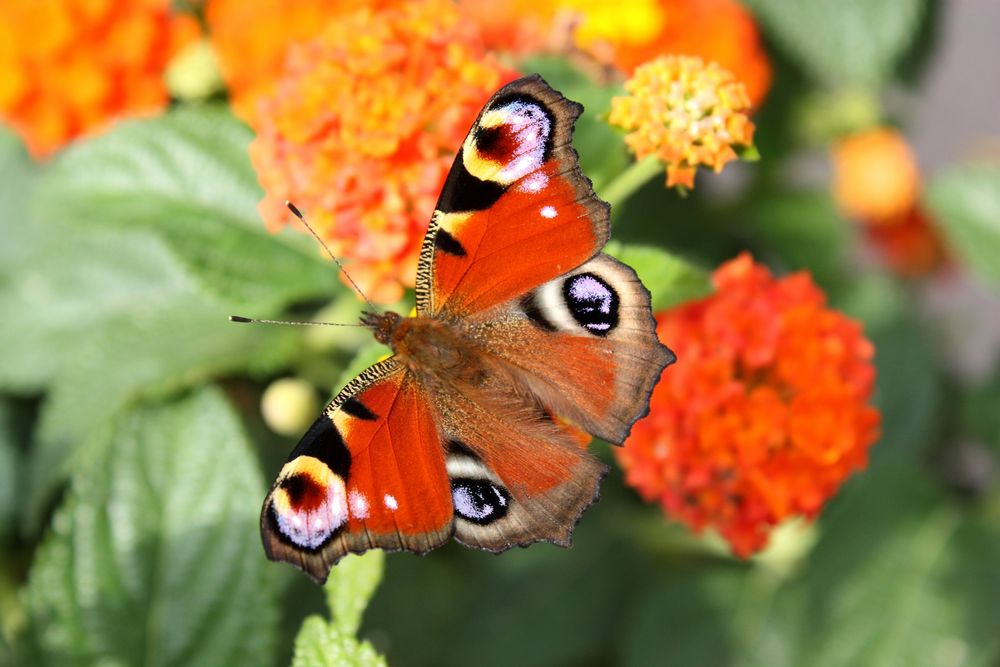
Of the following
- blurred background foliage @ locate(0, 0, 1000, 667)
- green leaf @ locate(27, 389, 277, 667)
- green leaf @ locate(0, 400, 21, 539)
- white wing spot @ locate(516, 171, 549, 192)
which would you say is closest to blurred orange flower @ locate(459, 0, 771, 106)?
blurred background foliage @ locate(0, 0, 1000, 667)

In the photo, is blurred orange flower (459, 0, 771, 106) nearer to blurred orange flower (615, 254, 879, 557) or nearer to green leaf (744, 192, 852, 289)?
green leaf (744, 192, 852, 289)

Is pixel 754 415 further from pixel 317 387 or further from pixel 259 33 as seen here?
pixel 259 33

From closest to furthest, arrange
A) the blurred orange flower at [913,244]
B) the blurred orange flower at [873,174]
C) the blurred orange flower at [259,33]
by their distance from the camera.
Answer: the blurred orange flower at [259,33]
the blurred orange flower at [873,174]
the blurred orange flower at [913,244]

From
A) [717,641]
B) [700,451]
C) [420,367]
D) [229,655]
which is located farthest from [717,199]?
[229,655]

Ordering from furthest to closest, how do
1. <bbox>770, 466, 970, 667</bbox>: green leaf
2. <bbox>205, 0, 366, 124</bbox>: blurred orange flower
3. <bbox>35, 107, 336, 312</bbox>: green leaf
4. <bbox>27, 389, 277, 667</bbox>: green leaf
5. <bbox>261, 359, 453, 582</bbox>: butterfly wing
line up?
<bbox>770, 466, 970, 667</bbox>: green leaf → <bbox>205, 0, 366, 124</bbox>: blurred orange flower → <bbox>35, 107, 336, 312</bbox>: green leaf → <bbox>27, 389, 277, 667</bbox>: green leaf → <bbox>261, 359, 453, 582</bbox>: butterfly wing

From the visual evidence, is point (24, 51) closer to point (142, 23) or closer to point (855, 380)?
point (142, 23)

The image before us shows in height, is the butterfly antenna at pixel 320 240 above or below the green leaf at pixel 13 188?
below

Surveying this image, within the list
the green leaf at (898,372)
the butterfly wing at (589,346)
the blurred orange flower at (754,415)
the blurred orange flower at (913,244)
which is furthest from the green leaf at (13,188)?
the blurred orange flower at (913,244)

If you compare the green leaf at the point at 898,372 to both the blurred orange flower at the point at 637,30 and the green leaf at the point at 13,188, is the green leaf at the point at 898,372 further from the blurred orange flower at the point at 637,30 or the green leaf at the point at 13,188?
the green leaf at the point at 13,188

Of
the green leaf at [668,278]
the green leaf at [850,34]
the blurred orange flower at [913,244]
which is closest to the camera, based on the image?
the green leaf at [668,278]
